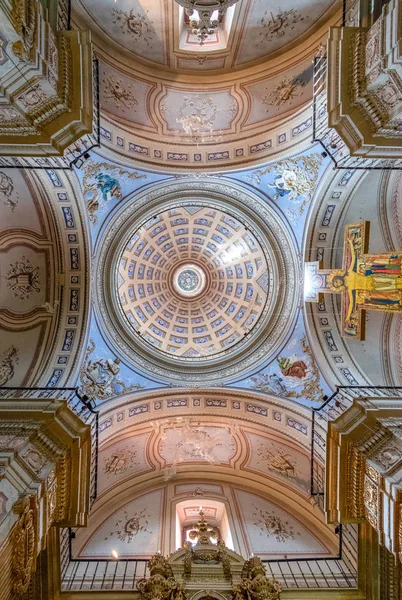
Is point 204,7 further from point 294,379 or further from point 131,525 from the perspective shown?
point 131,525

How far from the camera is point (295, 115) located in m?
12.2

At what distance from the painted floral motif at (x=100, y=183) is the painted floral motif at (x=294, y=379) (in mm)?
8495

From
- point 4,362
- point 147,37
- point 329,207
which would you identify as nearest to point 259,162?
point 329,207

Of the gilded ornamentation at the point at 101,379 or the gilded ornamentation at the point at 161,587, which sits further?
the gilded ornamentation at the point at 101,379

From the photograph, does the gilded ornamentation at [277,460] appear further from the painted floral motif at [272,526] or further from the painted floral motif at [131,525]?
the painted floral motif at [131,525]

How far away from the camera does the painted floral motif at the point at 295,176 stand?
1273cm

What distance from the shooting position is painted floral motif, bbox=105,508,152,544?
44.6 ft

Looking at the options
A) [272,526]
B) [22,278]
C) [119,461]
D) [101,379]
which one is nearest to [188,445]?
[119,461]

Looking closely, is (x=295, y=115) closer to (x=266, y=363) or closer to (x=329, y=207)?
(x=329, y=207)

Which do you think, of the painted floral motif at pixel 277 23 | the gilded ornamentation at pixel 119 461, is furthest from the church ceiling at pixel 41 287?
the painted floral motif at pixel 277 23

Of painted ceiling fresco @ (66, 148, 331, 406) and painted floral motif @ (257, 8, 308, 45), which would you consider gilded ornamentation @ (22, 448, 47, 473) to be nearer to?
painted ceiling fresco @ (66, 148, 331, 406)

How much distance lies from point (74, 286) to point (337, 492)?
10.8m

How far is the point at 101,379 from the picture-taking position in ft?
45.4

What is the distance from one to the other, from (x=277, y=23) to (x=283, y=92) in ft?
6.08
